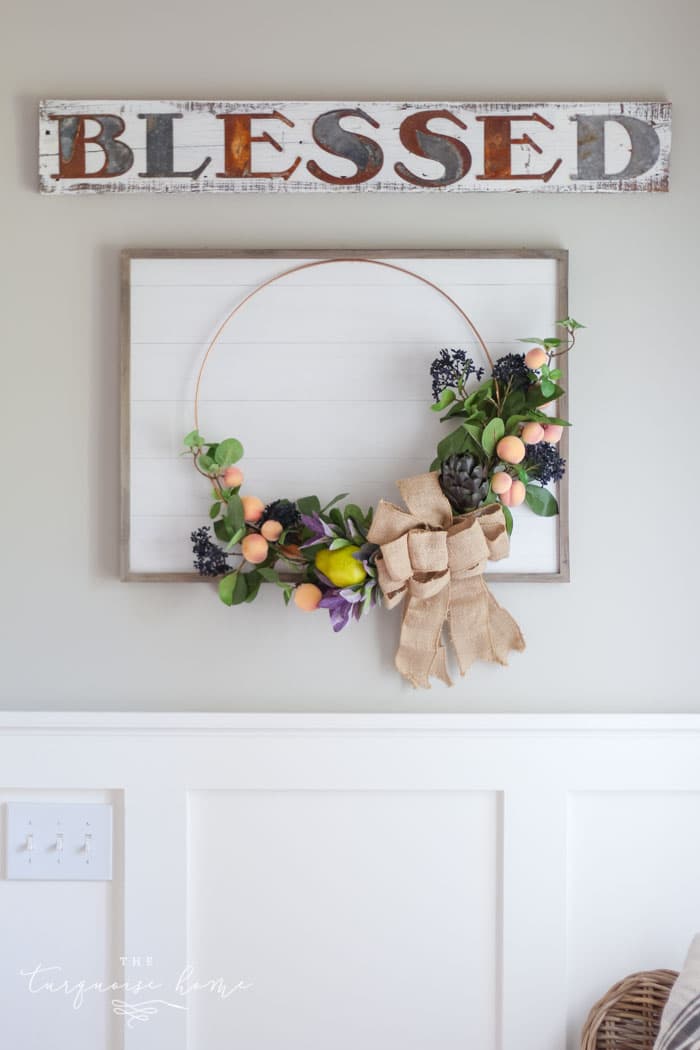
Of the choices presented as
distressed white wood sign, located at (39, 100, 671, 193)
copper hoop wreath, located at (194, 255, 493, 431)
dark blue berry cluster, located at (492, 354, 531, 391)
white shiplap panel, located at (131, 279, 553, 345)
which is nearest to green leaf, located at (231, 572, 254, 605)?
copper hoop wreath, located at (194, 255, 493, 431)

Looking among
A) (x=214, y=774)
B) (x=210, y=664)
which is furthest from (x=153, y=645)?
(x=214, y=774)

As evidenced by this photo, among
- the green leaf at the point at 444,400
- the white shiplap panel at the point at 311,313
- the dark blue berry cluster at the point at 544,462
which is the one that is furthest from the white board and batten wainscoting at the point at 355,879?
the white shiplap panel at the point at 311,313

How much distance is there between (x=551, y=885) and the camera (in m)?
1.29

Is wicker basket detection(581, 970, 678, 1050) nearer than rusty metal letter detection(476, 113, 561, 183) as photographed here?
Yes

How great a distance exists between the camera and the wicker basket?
1.18 metres

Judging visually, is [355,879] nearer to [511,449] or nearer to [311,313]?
[511,449]

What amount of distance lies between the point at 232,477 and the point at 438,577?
13.4 inches

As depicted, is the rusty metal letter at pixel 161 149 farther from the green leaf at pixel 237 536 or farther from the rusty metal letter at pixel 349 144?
the green leaf at pixel 237 536

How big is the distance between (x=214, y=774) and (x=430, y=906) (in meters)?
0.39

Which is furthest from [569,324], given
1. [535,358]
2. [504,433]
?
[504,433]

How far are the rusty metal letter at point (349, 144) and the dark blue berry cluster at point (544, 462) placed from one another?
494mm

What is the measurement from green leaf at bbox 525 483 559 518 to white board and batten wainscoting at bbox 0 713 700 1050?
0.32 meters

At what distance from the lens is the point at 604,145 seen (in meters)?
1.30

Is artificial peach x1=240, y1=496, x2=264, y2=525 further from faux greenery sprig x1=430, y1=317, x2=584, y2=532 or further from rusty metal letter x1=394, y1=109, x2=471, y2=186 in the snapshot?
rusty metal letter x1=394, y1=109, x2=471, y2=186
